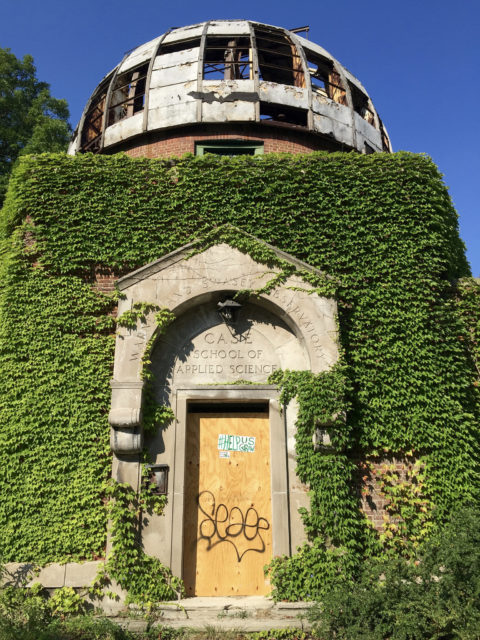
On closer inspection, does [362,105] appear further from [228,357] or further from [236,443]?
[236,443]

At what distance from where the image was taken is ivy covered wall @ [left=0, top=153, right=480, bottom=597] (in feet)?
22.8

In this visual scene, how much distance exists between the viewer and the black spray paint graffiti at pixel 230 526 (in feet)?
23.1

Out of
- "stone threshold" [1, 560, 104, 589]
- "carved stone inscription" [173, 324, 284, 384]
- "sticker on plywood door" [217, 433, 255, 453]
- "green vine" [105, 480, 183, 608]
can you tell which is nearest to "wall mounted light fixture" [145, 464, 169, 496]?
"green vine" [105, 480, 183, 608]

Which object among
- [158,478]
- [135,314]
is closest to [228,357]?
[135,314]

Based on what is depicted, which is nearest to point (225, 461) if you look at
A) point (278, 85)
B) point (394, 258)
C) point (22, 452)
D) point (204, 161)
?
point (22, 452)

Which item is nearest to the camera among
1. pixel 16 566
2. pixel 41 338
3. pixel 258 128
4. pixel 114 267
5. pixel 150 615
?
pixel 150 615

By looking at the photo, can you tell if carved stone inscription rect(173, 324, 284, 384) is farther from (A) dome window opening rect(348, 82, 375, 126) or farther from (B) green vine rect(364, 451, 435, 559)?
(A) dome window opening rect(348, 82, 375, 126)

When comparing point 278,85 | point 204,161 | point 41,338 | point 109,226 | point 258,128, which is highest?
point 278,85

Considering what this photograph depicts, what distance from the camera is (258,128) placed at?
1138 centimetres

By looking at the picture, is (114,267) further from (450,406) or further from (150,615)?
(450,406)

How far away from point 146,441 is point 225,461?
1.31 m

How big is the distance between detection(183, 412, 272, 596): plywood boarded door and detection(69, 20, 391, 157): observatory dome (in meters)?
7.12

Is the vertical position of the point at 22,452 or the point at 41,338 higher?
the point at 41,338

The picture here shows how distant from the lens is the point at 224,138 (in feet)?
36.8
